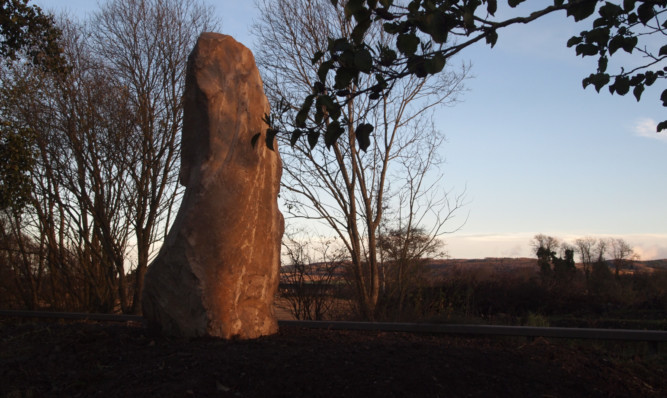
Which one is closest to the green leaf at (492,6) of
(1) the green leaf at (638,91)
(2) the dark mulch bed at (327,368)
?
(1) the green leaf at (638,91)

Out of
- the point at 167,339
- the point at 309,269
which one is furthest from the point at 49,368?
the point at 309,269

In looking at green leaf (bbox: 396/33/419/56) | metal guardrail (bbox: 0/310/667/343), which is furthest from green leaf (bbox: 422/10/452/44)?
metal guardrail (bbox: 0/310/667/343)

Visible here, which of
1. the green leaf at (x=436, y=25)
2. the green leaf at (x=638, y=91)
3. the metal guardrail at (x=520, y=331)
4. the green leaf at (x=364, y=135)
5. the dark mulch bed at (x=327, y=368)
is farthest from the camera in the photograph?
the metal guardrail at (x=520, y=331)

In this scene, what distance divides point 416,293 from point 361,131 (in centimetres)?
804

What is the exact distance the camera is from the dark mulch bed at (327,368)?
3865mm

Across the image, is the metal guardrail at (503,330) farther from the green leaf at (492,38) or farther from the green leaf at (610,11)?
the green leaf at (492,38)

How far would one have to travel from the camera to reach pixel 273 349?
4.96 meters

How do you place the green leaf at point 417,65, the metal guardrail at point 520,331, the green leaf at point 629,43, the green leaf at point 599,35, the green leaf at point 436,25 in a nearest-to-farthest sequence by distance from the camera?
1. the green leaf at point 436,25
2. the green leaf at point 417,65
3. the green leaf at point 599,35
4. the green leaf at point 629,43
5. the metal guardrail at point 520,331

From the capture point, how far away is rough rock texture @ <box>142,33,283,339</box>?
5516 millimetres

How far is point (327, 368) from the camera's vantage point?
4.18 metres

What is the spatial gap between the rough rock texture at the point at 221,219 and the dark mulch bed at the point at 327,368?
34 centimetres

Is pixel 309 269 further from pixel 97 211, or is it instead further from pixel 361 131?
pixel 361 131

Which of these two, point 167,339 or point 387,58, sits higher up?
point 387,58

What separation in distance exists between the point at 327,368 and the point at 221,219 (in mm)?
2041
